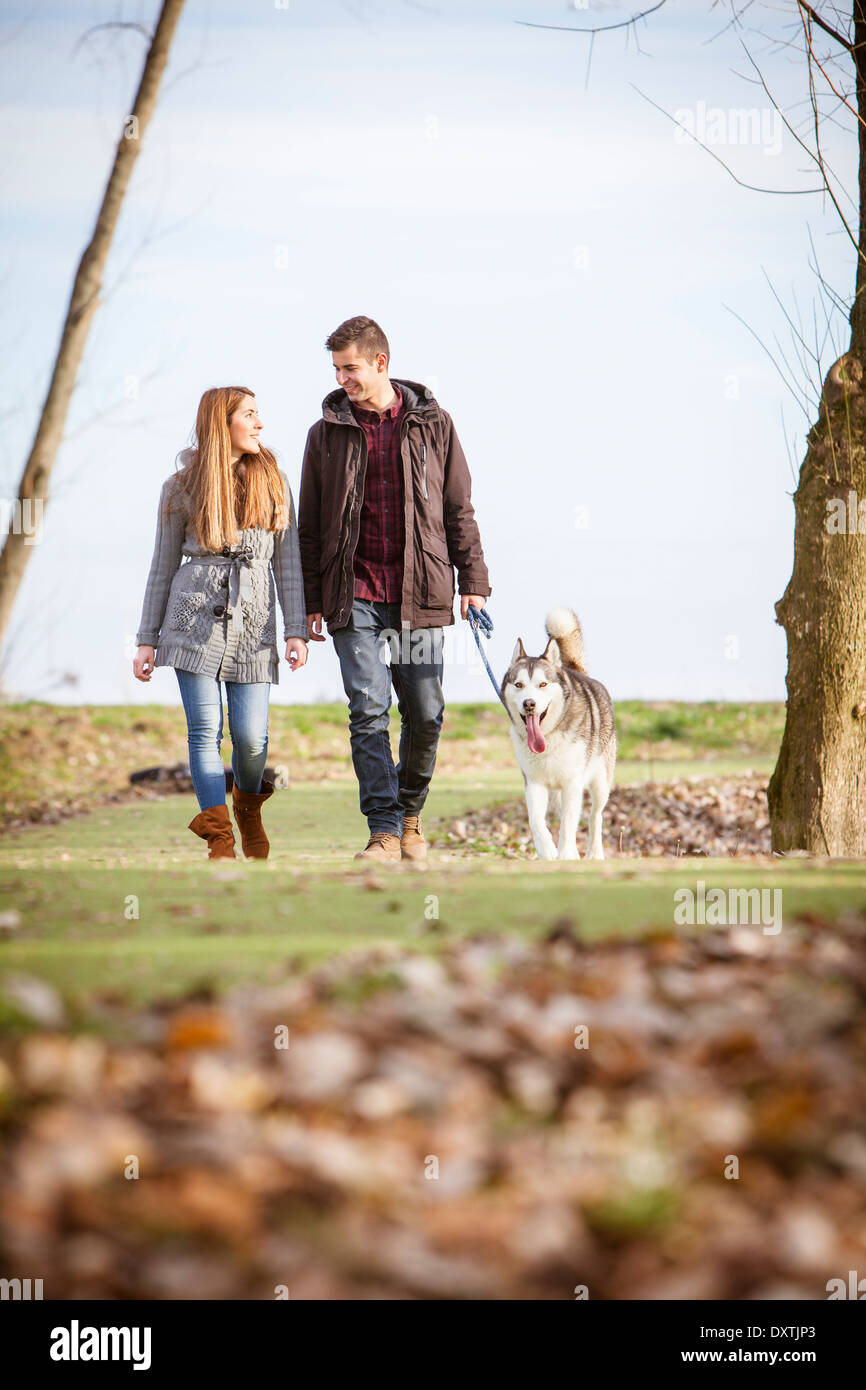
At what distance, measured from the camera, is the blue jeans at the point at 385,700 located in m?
7.03

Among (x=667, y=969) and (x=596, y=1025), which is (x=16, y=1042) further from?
(x=667, y=969)

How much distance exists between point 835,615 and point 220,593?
375 cm

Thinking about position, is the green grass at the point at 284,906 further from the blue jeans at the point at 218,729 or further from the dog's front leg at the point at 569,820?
the dog's front leg at the point at 569,820

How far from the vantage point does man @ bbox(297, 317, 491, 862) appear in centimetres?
704

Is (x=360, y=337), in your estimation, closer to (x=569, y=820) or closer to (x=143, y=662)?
(x=143, y=662)

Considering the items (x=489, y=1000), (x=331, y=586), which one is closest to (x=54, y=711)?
(x=331, y=586)

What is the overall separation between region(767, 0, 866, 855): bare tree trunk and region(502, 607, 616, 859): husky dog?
135cm

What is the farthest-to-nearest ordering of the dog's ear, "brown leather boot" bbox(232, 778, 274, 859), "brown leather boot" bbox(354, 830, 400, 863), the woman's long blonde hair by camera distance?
the dog's ear, "brown leather boot" bbox(232, 778, 274, 859), "brown leather boot" bbox(354, 830, 400, 863), the woman's long blonde hair

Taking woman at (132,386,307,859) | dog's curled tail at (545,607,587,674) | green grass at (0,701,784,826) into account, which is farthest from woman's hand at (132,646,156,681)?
green grass at (0,701,784,826)

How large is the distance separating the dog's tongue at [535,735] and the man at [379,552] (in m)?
0.92

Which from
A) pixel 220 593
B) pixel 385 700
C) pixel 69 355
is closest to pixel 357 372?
pixel 220 593

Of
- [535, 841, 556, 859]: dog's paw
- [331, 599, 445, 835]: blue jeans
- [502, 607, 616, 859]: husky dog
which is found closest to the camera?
[331, 599, 445, 835]: blue jeans

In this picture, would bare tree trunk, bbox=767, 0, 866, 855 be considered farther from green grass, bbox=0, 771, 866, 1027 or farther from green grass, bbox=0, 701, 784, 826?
Answer: green grass, bbox=0, 701, 784, 826

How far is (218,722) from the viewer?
22.3ft
